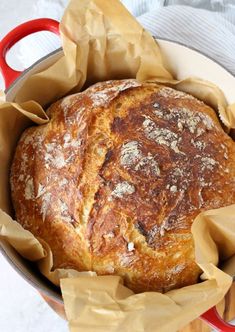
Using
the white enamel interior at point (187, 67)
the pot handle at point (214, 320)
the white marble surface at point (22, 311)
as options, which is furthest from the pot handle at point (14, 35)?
the pot handle at point (214, 320)

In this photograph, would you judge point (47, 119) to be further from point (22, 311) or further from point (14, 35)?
point (22, 311)

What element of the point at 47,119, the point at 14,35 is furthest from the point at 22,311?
the point at 14,35

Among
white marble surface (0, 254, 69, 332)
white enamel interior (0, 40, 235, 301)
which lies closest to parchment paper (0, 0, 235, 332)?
white enamel interior (0, 40, 235, 301)

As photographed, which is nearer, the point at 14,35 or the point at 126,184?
the point at 126,184

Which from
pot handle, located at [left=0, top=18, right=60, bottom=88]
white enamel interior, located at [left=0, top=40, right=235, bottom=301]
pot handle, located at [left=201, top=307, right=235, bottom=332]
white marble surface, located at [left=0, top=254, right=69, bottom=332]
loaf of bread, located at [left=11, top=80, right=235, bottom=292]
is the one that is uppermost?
pot handle, located at [left=0, top=18, right=60, bottom=88]

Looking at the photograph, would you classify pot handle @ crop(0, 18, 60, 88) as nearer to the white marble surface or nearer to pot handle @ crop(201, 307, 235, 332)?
the white marble surface

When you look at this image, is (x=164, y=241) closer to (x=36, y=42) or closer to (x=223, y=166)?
(x=223, y=166)
